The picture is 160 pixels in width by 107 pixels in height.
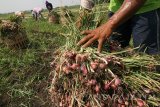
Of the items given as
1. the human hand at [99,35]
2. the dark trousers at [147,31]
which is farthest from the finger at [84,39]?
the dark trousers at [147,31]

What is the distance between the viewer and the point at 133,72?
3121 millimetres

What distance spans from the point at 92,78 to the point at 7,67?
312 cm

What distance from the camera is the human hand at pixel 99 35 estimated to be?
9.79 feet

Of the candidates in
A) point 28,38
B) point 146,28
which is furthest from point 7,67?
point 146,28

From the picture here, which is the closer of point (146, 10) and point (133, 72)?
point (133, 72)

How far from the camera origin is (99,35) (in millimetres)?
3002

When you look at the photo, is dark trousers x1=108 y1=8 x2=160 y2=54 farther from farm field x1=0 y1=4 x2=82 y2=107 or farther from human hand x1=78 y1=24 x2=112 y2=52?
farm field x1=0 y1=4 x2=82 y2=107

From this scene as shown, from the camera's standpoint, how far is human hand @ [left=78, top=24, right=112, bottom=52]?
2.98m

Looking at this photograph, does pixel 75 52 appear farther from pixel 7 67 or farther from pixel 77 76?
pixel 7 67

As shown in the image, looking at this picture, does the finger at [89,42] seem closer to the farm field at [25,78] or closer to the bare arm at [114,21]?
the bare arm at [114,21]

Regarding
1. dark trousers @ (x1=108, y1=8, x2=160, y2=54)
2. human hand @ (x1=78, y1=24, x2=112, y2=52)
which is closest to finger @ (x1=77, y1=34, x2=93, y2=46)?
human hand @ (x1=78, y1=24, x2=112, y2=52)

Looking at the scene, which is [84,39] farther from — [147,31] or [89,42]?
[147,31]

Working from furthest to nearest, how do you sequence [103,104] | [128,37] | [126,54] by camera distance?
1. [128,37]
2. [126,54]
3. [103,104]

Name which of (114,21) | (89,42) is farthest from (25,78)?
(114,21)
